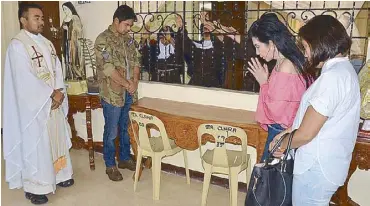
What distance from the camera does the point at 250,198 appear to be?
63.0 inches

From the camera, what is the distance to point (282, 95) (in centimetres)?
191

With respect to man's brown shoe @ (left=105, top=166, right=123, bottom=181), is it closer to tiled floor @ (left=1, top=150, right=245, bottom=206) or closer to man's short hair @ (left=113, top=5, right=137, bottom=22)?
tiled floor @ (left=1, top=150, right=245, bottom=206)

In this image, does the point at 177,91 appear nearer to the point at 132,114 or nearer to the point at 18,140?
the point at 132,114

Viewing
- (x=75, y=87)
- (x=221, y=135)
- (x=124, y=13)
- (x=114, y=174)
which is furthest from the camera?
(x=75, y=87)

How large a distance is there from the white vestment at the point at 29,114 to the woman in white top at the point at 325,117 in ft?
6.43

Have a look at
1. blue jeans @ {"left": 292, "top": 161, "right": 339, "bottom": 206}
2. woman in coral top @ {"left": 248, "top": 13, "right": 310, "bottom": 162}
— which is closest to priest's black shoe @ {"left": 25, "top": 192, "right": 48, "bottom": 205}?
woman in coral top @ {"left": 248, "top": 13, "right": 310, "bottom": 162}

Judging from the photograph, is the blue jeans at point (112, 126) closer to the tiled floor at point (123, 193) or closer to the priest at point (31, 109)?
the tiled floor at point (123, 193)

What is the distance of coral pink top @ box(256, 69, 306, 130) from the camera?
6.19 ft

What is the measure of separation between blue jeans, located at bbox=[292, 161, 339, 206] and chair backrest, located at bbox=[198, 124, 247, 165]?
873 mm

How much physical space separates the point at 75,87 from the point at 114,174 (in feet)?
3.23

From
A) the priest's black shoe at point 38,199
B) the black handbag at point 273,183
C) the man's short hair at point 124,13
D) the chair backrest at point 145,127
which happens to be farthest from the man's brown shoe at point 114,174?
the black handbag at point 273,183

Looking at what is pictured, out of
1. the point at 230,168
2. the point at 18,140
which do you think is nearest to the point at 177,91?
the point at 230,168

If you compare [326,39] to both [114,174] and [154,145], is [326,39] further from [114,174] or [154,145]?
[114,174]

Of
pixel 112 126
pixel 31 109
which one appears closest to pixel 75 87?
pixel 112 126
